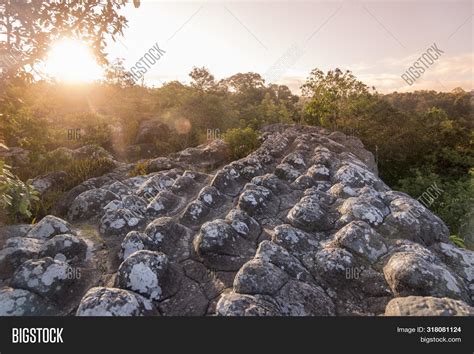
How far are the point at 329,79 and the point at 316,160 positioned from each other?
390 inches

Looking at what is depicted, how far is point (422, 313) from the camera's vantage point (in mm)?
2982

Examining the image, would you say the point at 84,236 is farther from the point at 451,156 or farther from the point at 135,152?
the point at 451,156

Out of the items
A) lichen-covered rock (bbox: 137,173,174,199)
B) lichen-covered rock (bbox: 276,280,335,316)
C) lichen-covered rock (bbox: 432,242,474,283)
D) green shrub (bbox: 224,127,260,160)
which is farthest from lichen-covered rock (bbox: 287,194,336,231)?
green shrub (bbox: 224,127,260,160)

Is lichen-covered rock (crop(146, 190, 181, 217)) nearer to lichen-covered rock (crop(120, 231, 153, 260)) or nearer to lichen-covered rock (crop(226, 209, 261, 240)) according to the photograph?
lichen-covered rock (crop(120, 231, 153, 260))

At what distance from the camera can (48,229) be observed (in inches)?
188

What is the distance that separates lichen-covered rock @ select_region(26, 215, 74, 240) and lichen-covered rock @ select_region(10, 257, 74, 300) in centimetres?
106

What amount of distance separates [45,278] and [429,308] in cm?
401

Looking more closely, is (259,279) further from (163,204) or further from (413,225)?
(163,204)

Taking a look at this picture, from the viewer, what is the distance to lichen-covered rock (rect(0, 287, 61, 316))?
3.28 meters

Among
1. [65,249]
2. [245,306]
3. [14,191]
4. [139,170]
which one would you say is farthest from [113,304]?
[139,170]

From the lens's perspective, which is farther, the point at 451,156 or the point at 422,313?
the point at 451,156

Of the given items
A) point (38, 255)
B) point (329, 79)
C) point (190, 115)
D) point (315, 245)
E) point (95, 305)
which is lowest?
point (38, 255)

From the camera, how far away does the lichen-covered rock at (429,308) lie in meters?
2.95

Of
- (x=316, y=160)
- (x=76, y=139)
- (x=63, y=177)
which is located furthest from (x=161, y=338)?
(x=76, y=139)
